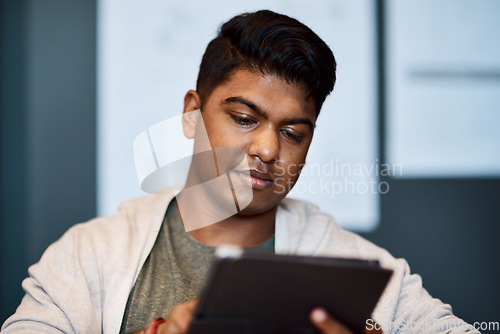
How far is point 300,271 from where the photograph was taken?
0.69m

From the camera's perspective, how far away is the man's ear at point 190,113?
1.23 metres

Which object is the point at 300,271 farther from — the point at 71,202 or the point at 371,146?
the point at 71,202

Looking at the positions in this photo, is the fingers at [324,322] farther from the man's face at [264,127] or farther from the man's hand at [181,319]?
the man's face at [264,127]

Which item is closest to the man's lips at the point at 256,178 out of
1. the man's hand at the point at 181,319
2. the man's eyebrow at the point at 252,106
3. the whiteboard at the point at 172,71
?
the man's eyebrow at the point at 252,106

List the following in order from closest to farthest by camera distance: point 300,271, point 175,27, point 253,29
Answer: point 300,271 < point 253,29 < point 175,27

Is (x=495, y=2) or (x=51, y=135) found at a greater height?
(x=495, y=2)

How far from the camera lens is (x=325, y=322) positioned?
737 millimetres

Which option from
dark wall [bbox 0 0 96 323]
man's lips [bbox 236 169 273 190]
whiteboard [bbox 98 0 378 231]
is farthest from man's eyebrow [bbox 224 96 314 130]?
dark wall [bbox 0 0 96 323]

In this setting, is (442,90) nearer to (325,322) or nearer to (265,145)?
(265,145)

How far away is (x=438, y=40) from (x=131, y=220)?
134cm

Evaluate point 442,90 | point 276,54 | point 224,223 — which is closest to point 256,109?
point 276,54

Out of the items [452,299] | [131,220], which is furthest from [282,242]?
[452,299]

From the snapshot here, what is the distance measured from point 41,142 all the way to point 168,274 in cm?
108

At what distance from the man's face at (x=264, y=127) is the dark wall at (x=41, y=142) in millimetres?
980
